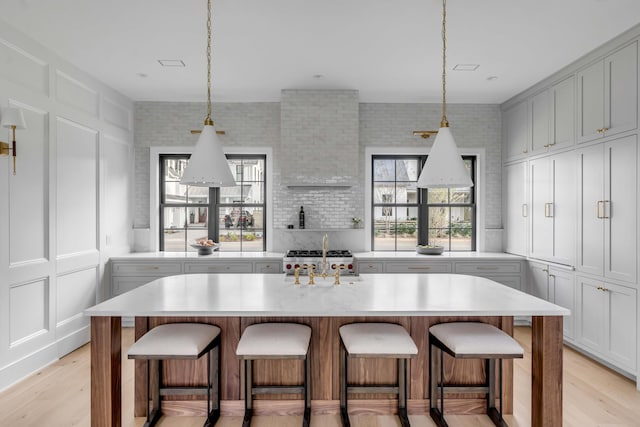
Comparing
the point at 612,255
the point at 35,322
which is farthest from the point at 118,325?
the point at 612,255

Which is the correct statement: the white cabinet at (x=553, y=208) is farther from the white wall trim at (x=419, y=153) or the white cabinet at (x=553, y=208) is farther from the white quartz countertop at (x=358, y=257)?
the white wall trim at (x=419, y=153)

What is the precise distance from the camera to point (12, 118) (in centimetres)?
284

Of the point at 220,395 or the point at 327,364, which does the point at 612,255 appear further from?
the point at 220,395

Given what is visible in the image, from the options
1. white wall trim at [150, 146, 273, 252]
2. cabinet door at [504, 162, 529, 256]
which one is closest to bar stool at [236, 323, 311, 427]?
white wall trim at [150, 146, 273, 252]

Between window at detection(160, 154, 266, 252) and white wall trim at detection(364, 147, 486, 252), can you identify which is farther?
window at detection(160, 154, 266, 252)

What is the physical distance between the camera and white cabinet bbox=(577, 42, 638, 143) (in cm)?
310

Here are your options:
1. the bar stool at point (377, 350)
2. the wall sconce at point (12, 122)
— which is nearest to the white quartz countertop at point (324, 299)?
the bar stool at point (377, 350)

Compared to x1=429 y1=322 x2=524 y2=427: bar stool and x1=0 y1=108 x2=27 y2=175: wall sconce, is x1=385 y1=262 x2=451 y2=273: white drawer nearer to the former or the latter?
x1=429 y1=322 x2=524 y2=427: bar stool

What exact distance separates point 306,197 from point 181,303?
119 inches

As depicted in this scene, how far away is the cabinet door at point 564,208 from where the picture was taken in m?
3.80

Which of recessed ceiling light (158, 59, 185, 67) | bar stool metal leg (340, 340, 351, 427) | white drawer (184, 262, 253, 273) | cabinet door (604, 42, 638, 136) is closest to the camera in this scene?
bar stool metal leg (340, 340, 351, 427)

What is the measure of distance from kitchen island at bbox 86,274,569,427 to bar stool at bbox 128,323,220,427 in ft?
0.28

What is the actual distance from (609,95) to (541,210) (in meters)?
1.46

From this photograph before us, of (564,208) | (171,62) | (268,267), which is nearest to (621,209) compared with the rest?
(564,208)
